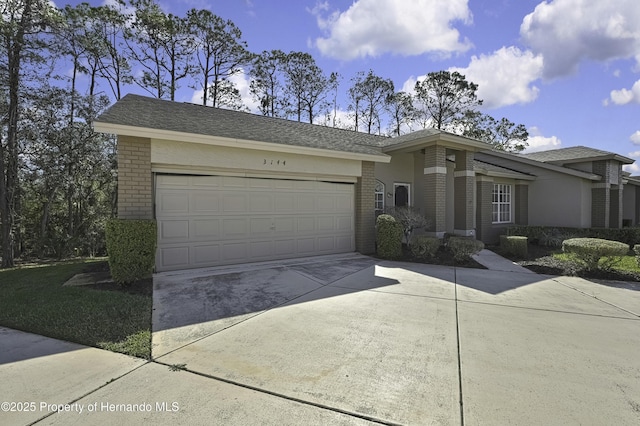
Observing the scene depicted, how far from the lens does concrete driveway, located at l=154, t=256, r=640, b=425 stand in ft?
9.50

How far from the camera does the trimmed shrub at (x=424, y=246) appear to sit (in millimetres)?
10070

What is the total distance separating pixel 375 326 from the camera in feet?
15.3

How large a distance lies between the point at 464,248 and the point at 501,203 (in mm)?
7287

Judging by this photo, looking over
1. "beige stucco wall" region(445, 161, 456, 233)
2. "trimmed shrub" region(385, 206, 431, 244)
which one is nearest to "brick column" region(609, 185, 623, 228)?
"beige stucco wall" region(445, 161, 456, 233)

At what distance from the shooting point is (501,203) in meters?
15.3

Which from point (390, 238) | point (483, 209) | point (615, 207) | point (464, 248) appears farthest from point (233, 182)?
point (615, 207)

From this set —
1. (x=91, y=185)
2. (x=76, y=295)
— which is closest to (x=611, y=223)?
(x=76, y=295)

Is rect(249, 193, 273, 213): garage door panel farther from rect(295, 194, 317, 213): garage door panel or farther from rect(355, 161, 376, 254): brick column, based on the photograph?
rect(355, 161, 376, 254): brick column

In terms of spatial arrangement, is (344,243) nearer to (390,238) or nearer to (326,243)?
(326,243)

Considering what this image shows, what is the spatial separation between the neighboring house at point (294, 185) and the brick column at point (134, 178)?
2 cm

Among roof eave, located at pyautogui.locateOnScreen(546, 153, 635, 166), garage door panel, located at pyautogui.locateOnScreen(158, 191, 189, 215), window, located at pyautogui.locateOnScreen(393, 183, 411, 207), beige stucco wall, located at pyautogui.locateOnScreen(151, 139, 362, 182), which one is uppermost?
roof eave, located at pyautogui.locateOnScreen(546, 153, 635, 166)

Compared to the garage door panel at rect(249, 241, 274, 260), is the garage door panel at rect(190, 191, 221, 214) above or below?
above

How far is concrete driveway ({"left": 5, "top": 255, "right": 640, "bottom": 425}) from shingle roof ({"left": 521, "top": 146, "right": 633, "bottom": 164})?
11.7 metres

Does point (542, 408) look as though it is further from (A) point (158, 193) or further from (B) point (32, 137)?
(B) point (32, 137)
